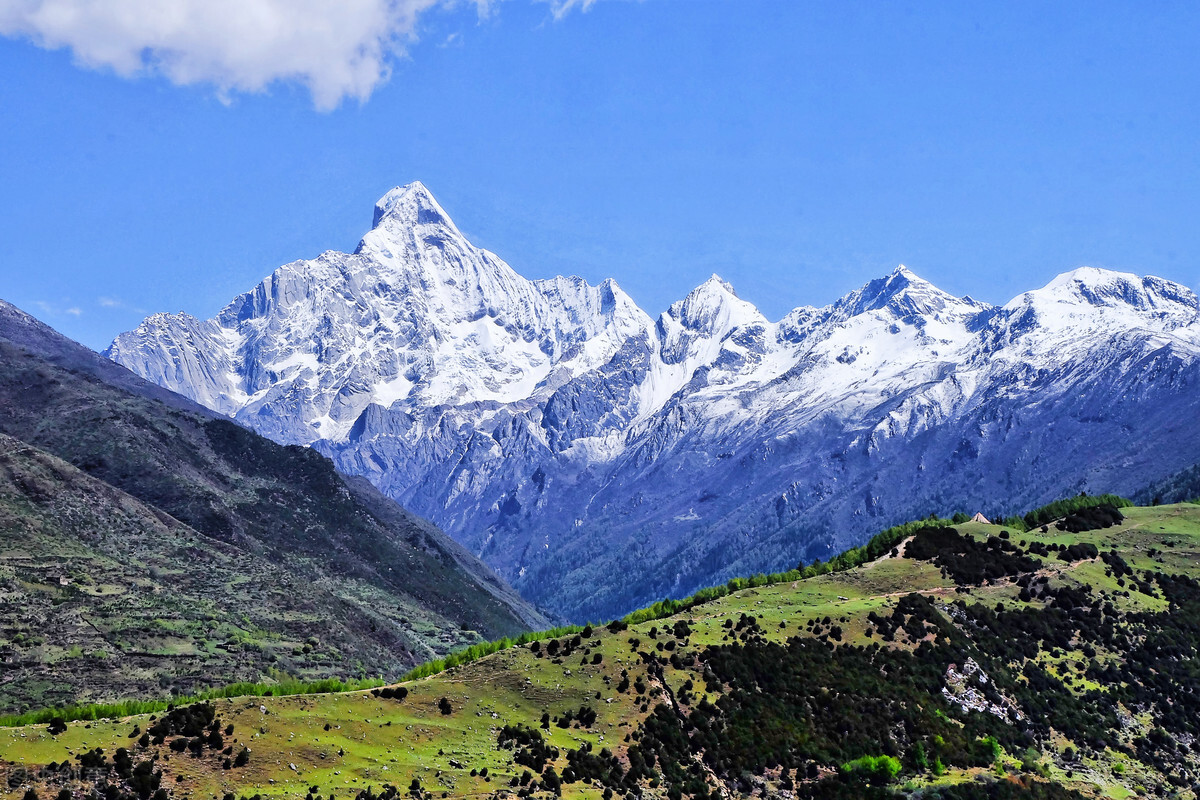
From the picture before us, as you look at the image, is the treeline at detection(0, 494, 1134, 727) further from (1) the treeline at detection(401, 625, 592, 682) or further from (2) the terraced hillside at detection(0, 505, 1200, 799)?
(2) the terraced hillside at detection(0, 505, 1200, 799)

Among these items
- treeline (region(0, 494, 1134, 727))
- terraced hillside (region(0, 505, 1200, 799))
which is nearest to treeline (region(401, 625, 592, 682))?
treeline (region(0, 494, 1134, 727))

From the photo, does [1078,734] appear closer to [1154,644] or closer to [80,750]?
[1154,644]

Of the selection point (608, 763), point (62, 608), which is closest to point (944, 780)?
point (608, 763)

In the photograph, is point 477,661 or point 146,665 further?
point 146,665

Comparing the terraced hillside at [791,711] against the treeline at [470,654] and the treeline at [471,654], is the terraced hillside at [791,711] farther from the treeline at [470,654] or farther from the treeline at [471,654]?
the treeline at [470,654]

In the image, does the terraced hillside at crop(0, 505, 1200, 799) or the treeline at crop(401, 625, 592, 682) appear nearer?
the terraced hillside at crop(0, 505, 1200, 799)

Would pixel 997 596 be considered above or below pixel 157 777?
above

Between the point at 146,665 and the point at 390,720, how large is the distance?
111235 millimetres

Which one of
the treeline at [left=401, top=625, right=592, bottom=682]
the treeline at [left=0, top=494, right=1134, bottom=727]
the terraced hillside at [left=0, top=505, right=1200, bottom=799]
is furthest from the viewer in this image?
the treeline at [left=401, top=625, right=592, bottom=682]

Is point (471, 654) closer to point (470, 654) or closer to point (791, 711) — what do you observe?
point (470, 654)

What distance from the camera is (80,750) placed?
261 ft

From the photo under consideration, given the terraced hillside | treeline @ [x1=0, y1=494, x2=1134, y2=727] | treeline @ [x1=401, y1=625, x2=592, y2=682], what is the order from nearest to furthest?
the terraced hillside, treeline @ [x1=0, y1=494, x2=1134, y2=727], treeline @ [x1=401, y1=625, x2=592, y2=682]

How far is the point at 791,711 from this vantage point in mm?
115750

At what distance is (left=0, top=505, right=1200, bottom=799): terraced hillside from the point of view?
278ft
